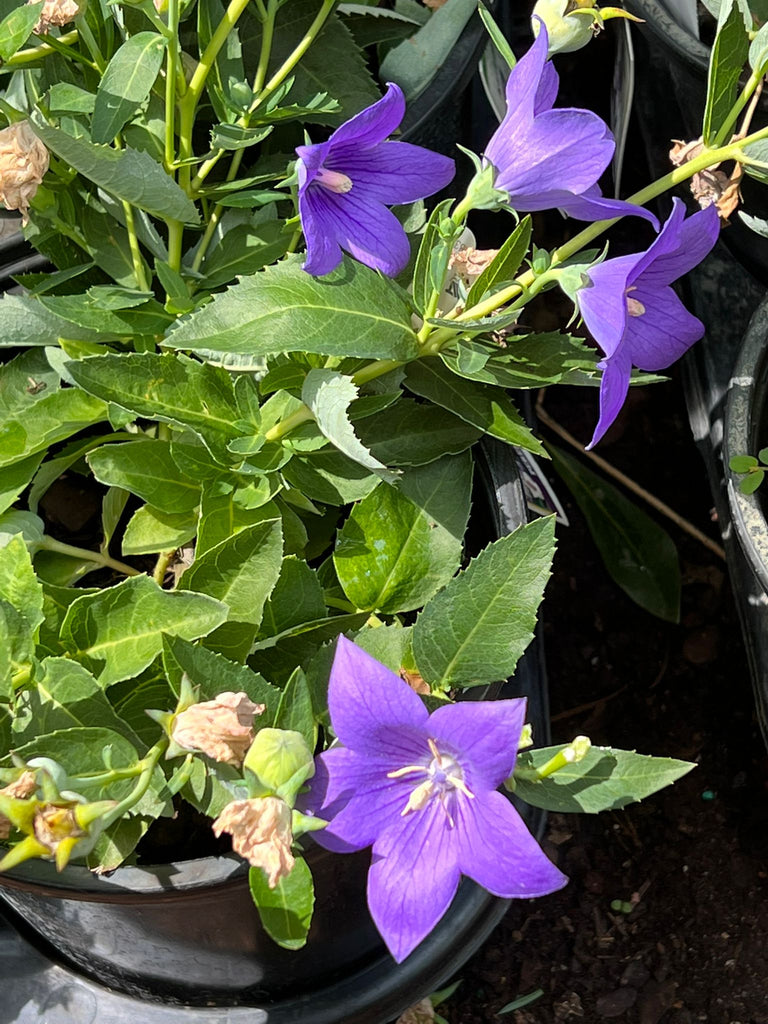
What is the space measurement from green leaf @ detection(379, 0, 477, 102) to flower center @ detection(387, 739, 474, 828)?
1.48ft

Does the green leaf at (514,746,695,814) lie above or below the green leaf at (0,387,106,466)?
below

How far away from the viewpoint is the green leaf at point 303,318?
1.62 feet

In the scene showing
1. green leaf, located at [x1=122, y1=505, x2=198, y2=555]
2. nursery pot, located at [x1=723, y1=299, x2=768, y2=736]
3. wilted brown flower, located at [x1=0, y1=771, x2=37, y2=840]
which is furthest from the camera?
nursery pot, located at [x1=723, y1=299, x2=768, y2=736]

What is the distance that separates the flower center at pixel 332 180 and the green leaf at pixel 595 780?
0.28 metres

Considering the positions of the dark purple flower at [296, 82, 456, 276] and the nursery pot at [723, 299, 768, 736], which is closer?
the dark purple flower at [296, 82, 456, 276]

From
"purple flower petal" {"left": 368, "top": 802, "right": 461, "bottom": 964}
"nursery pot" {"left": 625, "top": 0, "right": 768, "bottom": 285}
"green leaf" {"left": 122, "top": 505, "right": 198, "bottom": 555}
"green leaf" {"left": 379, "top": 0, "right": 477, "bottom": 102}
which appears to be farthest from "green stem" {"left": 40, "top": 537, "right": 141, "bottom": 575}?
"nursery pot" {"left": 625, "top": 0, "right": 768, "bottom": 285}

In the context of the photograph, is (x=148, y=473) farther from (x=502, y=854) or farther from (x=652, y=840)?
(x=652, y=840)

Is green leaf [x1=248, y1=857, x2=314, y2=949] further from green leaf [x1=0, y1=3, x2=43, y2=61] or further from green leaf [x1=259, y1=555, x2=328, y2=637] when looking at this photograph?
Result: green leaf [x1=0, y1=3, x2=43, y2=61]

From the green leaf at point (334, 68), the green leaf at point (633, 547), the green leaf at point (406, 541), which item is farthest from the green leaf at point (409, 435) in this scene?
the green leaf at point (633, 547)

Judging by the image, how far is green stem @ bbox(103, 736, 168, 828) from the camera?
0.43 meters

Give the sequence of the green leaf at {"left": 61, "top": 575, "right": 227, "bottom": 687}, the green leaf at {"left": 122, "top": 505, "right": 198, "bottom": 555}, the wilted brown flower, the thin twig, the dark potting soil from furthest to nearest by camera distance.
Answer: the thin twig < the dark potting soil < the green leaf at {"left": 122, "top": 505, "right": 198, "bottom": 555} < the green leaf at {"left": 61, "top": 575, "right": 227, "bottom": 687} < the wilted brown flower

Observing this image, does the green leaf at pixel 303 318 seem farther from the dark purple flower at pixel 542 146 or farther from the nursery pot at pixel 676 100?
the nursery pot at pixel 676 100

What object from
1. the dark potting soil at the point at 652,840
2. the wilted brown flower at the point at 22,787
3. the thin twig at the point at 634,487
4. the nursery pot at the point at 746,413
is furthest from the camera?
the thin twig at the point at 634,487

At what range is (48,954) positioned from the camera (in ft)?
2.75
